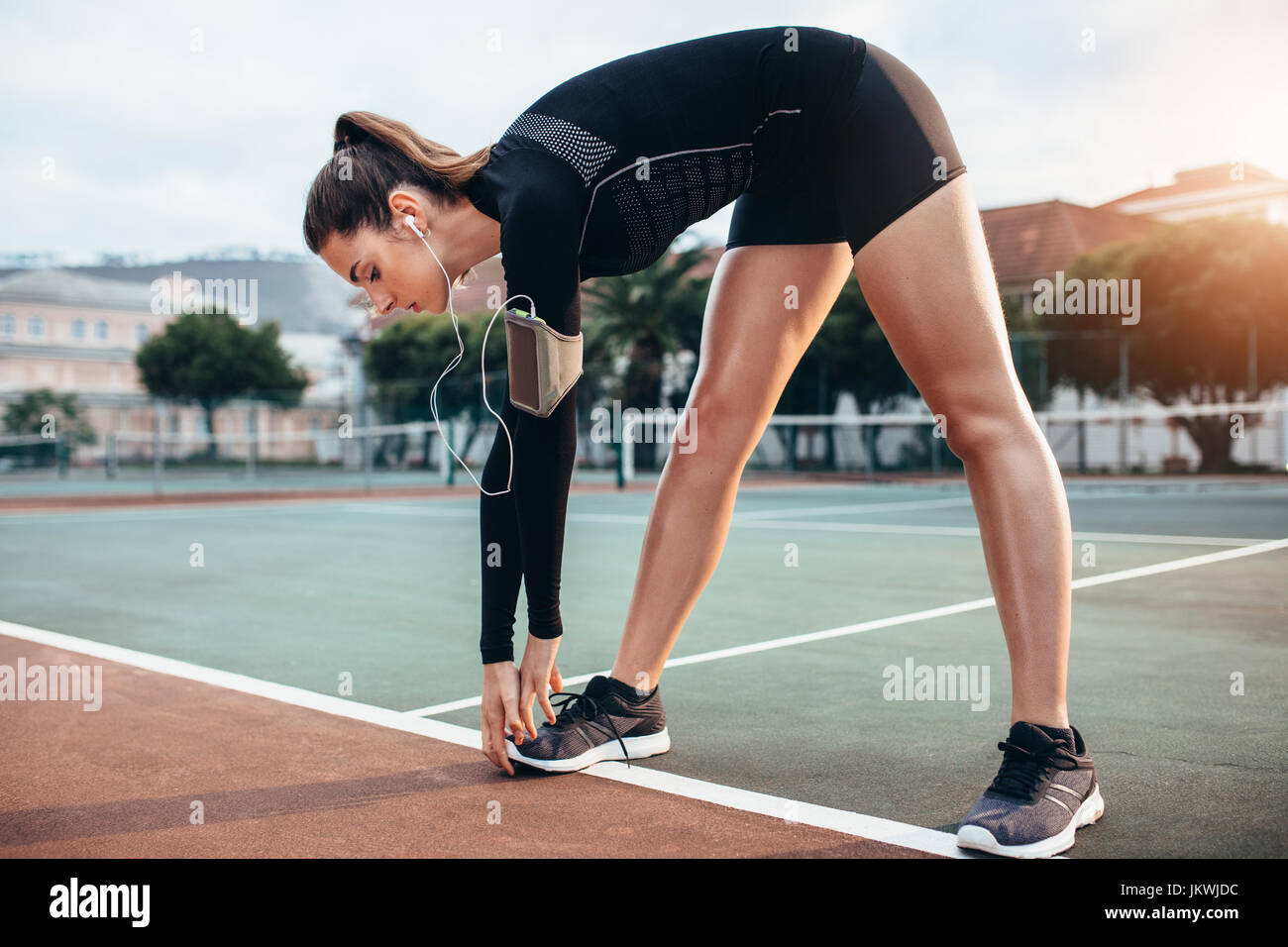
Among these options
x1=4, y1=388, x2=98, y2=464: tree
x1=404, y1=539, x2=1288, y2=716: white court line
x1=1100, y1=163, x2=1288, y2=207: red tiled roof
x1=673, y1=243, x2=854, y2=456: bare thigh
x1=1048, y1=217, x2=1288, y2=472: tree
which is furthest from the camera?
x1=1100, y1=163, x2=1288, y2=207: red tiled roof

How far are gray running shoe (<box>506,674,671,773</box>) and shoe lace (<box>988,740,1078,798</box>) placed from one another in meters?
0.86

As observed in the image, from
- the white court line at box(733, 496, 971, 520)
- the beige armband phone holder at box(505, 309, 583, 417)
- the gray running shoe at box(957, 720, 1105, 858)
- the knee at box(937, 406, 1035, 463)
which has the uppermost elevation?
the beige armband phone holder at box(505, 309, 583, 417)

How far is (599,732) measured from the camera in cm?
274

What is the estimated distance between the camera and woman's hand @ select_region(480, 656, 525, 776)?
2.38 metres

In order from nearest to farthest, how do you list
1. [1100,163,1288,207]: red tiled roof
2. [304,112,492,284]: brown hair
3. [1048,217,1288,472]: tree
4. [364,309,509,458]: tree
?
[304,112,492,284]: brown hair → [1048,217,1288,472]: tree → [364,309,509,458]: tree → [1100,163,1288,207]: red tiled roof

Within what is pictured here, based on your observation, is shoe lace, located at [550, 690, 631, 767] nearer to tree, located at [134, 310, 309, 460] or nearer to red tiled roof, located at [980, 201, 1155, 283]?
red tiled roof, located at [980, 201, 1155, 283]

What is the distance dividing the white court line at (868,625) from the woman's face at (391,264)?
133 cm

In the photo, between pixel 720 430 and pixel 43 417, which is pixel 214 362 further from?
pixel 720 430

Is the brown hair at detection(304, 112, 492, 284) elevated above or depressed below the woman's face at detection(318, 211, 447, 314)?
above

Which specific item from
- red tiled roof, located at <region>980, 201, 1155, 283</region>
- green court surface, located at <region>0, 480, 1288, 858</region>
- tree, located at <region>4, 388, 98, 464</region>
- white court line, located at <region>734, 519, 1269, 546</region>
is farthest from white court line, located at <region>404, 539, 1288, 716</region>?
tree, located at <region>4, 388, 98, 464</region>

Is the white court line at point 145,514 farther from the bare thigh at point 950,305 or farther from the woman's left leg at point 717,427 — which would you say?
the bare thigh at point 950,305

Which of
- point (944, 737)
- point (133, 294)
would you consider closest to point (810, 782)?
point (944, 737)
